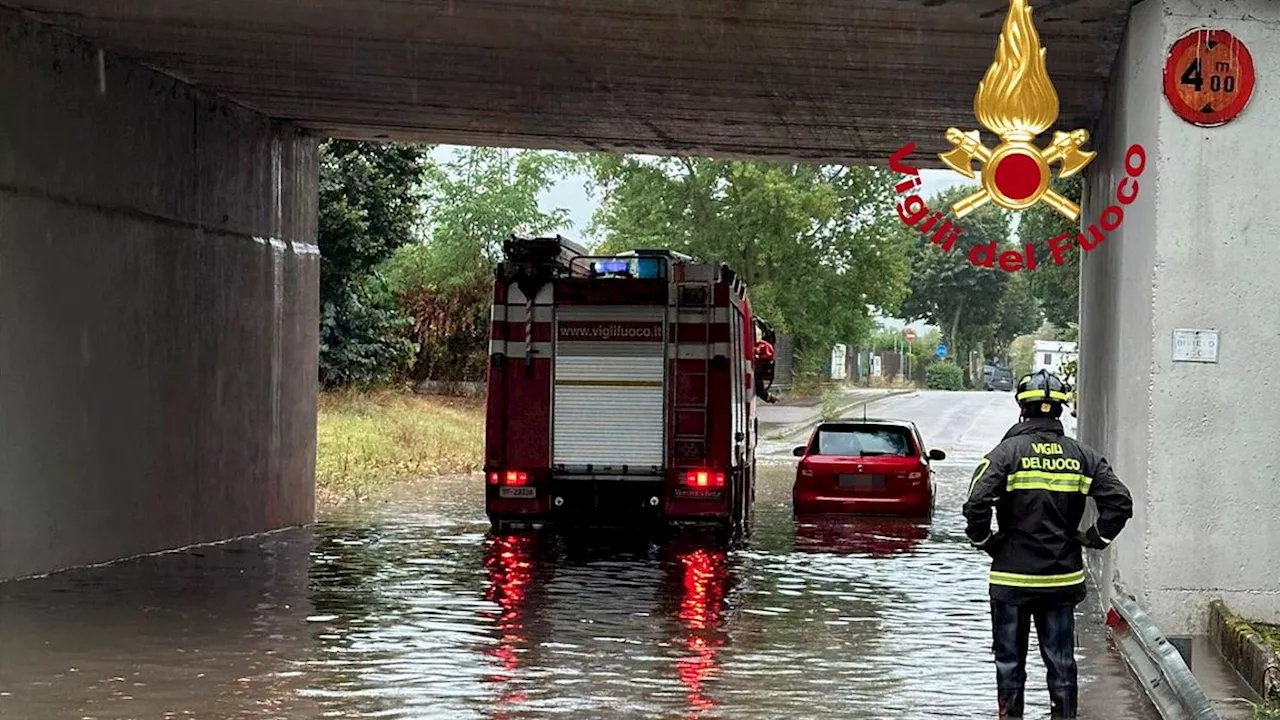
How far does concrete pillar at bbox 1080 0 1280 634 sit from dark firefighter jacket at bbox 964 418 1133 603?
10.9 ft

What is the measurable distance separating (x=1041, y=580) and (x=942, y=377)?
305 feet

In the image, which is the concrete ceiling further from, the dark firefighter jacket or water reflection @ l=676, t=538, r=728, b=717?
the dark firefighter jacket

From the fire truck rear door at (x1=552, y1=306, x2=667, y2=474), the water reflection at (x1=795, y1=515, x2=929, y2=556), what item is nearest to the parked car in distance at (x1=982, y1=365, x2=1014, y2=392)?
the water reflection at (x1=795, y1=515, x2=929, y2=556)

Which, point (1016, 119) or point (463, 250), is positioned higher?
point (463, 250)

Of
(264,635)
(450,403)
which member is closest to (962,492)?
(264,635)

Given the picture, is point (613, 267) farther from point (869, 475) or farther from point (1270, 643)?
point (1270, 643)

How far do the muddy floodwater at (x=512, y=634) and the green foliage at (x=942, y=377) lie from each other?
268 feet

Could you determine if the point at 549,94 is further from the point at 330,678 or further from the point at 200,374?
the point at 330,678

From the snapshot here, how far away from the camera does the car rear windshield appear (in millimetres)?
22188

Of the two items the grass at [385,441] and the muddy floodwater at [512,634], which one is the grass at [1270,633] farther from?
the grass at [385,441]

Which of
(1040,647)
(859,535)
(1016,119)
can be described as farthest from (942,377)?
(1040,647)

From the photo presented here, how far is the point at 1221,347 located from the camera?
1158 centimetres

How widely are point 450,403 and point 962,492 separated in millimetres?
21353

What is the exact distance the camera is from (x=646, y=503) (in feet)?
61.1
